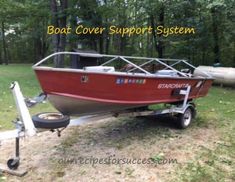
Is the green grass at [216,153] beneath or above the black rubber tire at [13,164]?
beneath

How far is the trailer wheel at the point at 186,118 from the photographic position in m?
5.21

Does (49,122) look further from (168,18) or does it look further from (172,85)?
(168,18)

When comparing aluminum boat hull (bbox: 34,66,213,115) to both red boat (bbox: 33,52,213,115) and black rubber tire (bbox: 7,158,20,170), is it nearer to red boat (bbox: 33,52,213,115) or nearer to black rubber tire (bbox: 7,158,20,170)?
red boat (bbox: 33,52,213,115)

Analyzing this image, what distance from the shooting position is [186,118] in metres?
5.43

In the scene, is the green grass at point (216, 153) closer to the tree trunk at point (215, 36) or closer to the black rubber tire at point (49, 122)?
the black rubber tire at point (49, 122)

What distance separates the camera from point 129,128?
5.29m

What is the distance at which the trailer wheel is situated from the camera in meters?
5.21

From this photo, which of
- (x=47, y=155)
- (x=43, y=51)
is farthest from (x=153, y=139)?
(x=43, y=51)

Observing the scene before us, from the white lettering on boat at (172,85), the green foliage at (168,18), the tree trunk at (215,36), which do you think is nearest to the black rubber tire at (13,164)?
the white lettering on boat at (172,85)

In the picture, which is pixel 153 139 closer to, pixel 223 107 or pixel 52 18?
pixel 223 107

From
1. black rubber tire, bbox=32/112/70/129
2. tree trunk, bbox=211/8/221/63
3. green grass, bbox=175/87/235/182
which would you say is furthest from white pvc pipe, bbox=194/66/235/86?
black rubber tire, bbox=32/112/70/129

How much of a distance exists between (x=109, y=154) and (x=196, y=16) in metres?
9.96

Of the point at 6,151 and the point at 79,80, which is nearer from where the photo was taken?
the point at 79,80

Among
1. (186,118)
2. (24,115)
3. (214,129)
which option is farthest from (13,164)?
(214,129)
